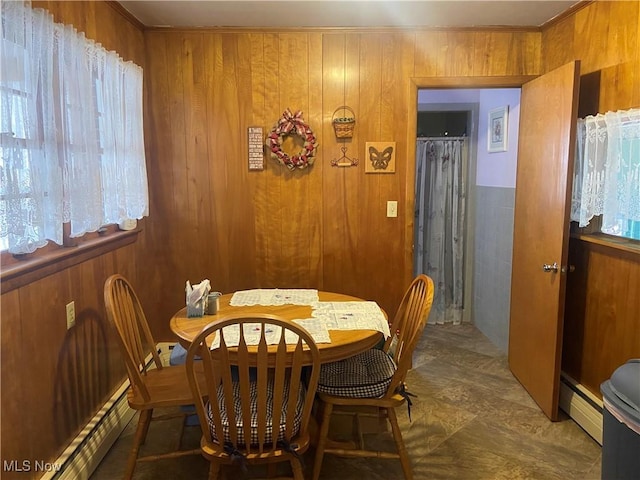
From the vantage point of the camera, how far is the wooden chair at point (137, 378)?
194 cm

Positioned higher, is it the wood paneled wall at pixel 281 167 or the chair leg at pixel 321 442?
the wood paneled wall at pixel 281 167

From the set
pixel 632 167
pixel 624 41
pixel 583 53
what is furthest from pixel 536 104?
pixel 632 167

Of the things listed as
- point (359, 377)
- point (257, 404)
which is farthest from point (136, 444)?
point (359, 377)

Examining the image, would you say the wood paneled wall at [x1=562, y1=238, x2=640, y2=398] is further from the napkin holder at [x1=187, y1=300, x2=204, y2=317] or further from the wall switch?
the napkin holder at [x1=187, y1=300, x2=204, y2=317]

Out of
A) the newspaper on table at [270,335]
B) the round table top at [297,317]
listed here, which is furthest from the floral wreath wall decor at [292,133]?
the newspaper on table at [270,335]

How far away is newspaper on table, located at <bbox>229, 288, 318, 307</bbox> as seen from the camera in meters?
2.44

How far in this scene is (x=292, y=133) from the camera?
122 inches

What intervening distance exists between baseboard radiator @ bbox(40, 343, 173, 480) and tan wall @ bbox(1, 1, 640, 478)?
2.55 feet

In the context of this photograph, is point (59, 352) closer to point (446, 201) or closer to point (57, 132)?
point (57, 132)

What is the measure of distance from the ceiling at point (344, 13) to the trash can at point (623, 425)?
2.06m

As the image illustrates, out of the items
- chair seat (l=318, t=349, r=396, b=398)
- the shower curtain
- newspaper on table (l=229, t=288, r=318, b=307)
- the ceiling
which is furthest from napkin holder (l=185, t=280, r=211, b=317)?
the shower curtain

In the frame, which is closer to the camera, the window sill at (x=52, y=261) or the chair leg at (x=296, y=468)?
the window sill at (x=52, y=261)

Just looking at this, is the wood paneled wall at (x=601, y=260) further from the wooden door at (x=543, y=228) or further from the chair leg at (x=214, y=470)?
the chair leg at (x=214, y=470)

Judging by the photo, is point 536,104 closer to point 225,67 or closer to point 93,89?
point 225,67
